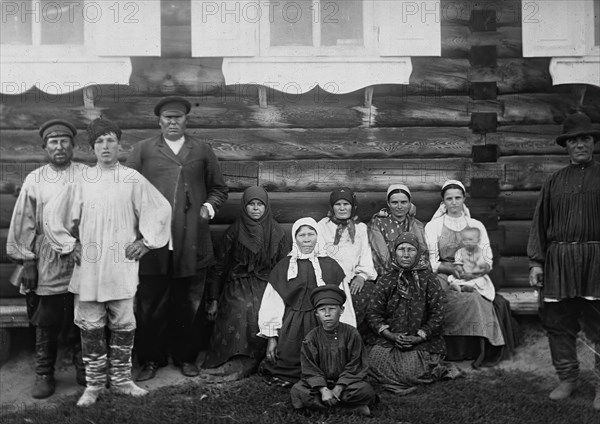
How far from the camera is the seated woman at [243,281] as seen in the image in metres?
6.36

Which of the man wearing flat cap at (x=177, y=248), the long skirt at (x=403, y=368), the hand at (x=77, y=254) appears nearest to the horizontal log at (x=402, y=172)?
the man wearing flat cap at (x=177, y=248)

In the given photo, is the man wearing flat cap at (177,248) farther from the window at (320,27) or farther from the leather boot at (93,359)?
the window at (320,27)

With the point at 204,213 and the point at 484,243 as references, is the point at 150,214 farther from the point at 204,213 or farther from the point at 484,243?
the point at 484,243

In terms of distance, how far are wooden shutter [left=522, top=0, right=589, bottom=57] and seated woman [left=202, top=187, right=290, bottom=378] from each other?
104 inches

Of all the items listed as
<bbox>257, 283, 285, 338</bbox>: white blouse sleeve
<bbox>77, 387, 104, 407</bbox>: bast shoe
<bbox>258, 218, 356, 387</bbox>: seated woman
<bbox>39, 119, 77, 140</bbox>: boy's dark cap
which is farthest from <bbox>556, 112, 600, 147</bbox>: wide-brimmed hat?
<bbox>77, 387, 104, 407</bbox>: bast shoe

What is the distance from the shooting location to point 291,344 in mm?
6016

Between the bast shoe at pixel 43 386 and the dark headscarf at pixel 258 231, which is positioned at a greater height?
the dark headscarf at pixel 258 231

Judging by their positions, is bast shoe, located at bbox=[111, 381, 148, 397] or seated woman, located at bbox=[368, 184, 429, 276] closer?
bast shoe, located at bbox=[111, 381, 148, 397]

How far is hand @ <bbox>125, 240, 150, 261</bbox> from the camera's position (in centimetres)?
579

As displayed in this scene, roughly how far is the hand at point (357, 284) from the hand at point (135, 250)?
1674mm

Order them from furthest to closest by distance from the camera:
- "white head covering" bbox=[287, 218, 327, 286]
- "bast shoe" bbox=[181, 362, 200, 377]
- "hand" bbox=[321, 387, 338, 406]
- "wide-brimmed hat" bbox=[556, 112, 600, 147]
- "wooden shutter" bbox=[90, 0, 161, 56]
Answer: "wooden shutter" bbox=[90, 0, 161, 56] → "bast shoe" bbox=[181, 362, 200, 377] → "white head covering" bbox=[287, 218, 327, 286] → "wide-brimmed hat" bbox=[556, 112, 600, 147] → "hand" bbox=[321, 387, 338, 406]

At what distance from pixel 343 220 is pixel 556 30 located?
2.43 metres

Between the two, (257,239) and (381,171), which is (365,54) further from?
(257,239)

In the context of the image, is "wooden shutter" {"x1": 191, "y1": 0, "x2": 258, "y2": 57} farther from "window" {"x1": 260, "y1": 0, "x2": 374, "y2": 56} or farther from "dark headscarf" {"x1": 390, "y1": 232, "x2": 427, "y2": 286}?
"dark headscarf" {"x1": 390, "y1": 232, "x2": 427, "y2": 286}
